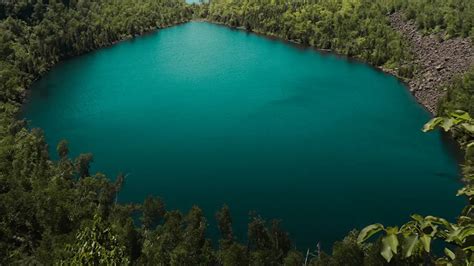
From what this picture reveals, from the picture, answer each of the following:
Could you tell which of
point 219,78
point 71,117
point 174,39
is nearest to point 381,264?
point 71,117

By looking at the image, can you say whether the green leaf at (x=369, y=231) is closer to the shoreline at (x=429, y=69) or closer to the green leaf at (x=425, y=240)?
the green leaf at (x=425, y=240)

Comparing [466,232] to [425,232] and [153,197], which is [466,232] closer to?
[425,232]

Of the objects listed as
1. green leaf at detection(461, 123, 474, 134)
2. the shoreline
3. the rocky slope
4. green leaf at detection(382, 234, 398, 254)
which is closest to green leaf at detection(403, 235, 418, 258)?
green leaf at detection(382, 234, 398, 254)

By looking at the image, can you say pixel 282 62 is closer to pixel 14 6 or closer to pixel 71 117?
pixel 71 117

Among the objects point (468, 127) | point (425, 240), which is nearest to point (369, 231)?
point (425, 240)

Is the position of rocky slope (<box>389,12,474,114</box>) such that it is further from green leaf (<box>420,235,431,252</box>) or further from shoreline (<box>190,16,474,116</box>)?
green leaf (<box>420,235,431,252</box>)

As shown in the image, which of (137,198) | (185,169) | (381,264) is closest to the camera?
(381,264)
